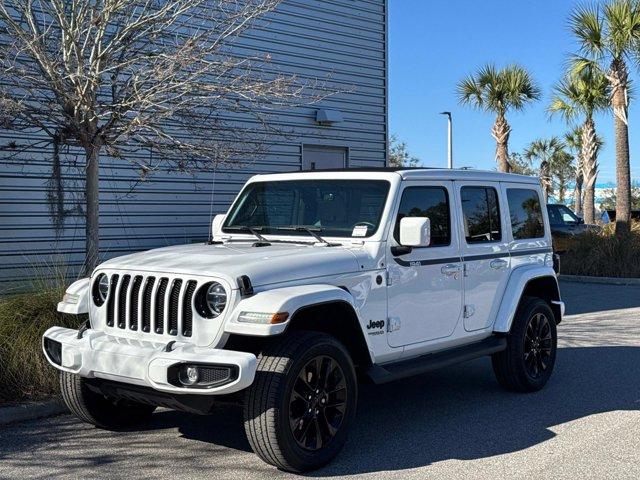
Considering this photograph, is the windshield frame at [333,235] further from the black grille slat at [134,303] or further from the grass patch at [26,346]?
the grass patch at [26,346]

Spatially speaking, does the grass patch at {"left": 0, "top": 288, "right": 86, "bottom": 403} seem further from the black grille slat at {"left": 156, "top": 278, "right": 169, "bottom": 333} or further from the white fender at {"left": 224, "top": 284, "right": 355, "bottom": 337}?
the white fender at {"left": 224, "top": 284, "right": 355, "bottom": 337}

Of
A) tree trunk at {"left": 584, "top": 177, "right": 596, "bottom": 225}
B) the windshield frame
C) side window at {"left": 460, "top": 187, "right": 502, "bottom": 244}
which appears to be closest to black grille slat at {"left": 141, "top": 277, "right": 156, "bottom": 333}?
the windshield frame

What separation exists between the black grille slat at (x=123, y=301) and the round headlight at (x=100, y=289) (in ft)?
0.72

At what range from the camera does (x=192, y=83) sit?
309 inches

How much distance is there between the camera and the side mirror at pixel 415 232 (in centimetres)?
555

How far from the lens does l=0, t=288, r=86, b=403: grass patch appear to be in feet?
21.4

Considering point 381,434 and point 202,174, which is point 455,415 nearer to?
point 381,434

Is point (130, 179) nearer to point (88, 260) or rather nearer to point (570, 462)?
point (88, 260)

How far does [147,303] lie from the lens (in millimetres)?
5094

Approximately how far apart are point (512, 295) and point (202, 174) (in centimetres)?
766

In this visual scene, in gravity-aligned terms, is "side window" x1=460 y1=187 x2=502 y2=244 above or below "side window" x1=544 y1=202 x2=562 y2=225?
below

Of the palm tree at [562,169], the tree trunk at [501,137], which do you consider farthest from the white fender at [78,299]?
the palm tree at [562,169]

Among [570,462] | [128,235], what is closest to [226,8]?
[128,235]

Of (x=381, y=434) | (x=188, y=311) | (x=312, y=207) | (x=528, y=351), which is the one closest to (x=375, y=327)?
(x=381, y=434)
